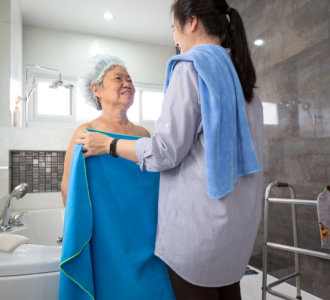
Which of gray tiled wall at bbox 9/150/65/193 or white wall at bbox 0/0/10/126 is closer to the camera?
white wall at bbox 0/0/10/126

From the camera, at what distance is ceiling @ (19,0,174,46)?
10.2 ft

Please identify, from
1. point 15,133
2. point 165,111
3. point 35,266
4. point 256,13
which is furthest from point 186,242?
point 15,133

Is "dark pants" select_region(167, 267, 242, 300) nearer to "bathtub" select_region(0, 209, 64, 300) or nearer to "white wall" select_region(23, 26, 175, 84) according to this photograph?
"bathtub" select_region(0, 209, 64, 300)

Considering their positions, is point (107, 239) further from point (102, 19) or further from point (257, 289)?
point (102, 19)

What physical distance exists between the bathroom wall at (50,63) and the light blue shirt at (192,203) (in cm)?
217

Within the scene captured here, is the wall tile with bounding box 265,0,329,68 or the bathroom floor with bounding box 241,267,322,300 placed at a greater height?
the wall tile with bounding box 265,0,329,68

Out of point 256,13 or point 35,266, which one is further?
point 256,13

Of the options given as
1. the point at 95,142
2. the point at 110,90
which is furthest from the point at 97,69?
the point at 95,142

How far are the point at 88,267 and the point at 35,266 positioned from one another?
341mm

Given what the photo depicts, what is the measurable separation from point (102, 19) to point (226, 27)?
298cm

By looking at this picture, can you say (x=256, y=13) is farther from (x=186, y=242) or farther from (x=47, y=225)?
(x=47, y=225)

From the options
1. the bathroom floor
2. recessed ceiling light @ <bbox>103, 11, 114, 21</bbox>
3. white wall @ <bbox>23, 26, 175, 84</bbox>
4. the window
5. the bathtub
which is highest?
Result: recessed ceiling light @ <bbox>103, 11, 114, 21</bbox>

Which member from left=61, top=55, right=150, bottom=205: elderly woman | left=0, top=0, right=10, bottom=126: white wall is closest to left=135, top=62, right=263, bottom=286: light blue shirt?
left=61, top=55, right=150, bottom=205: elderly woman

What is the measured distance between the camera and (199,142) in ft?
2.37
